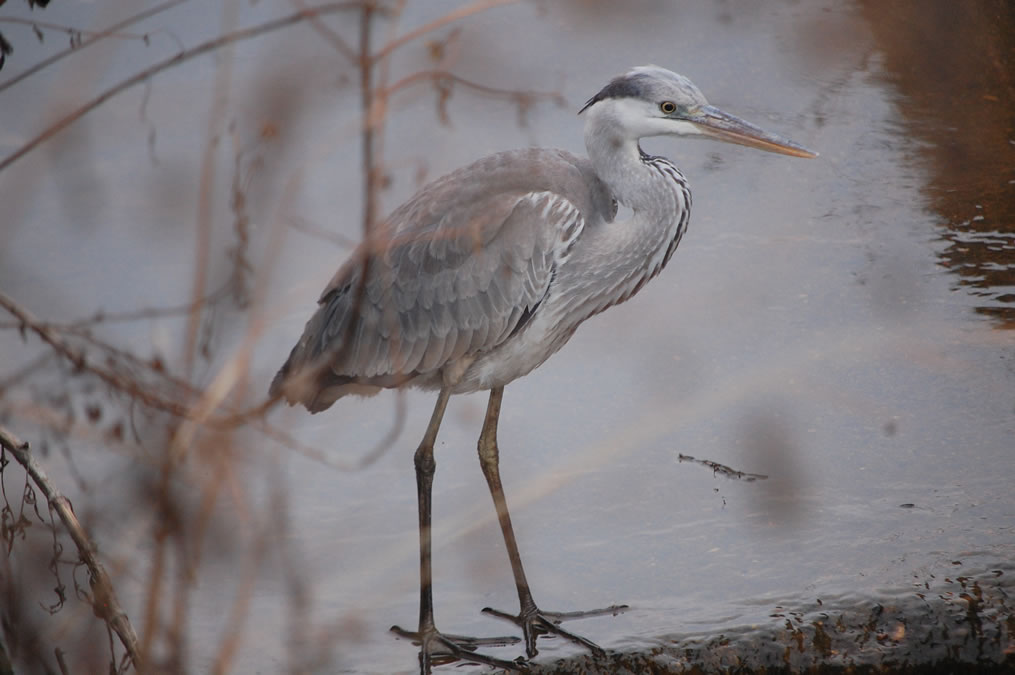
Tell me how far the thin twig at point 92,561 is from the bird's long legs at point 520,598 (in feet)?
6.83

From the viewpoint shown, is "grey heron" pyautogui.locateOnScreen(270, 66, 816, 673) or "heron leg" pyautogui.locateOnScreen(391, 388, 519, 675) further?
"grey heron" pyautogui.locateOnScreen(270, 66, 816, 673)

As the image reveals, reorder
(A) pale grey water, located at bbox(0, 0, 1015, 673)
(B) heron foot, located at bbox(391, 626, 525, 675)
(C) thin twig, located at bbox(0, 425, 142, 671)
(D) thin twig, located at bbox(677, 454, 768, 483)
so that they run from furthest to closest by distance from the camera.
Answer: (D) thin twig, located at bbox(677, 454, 768, 483)
(A) pale grey water, located at bbox(0, 0, 1015, 673)
(B) heron foot, located at bbox(391, 626, 525, 675)
(C) thin twig, located at bbox(0, 425, 142, 671)

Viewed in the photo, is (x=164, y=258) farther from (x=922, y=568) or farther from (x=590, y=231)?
(x=922, y=568)

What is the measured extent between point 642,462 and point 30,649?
3.54 metres

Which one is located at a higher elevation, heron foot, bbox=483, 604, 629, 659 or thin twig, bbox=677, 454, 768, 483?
thin twig, bbox=677, 454, 768, 483

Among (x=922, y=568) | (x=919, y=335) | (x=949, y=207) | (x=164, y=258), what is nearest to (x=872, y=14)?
(x=949, y=207)

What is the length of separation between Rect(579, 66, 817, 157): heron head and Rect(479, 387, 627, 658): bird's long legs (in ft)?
3.96

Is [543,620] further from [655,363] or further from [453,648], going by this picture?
[655,363]

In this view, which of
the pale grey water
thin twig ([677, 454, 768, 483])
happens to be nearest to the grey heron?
the pale grey water

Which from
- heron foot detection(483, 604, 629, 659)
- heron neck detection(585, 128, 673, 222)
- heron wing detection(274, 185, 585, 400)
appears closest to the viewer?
heron foot detection(483, 604, 629, 659)

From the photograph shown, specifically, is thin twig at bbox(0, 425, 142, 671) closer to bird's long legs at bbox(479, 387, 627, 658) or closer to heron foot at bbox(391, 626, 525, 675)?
heron foot at bbox(391, 626, 525, 675)

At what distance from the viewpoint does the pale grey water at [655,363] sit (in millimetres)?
4543

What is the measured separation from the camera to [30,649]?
6.86 ft

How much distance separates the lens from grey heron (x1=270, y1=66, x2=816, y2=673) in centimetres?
470
